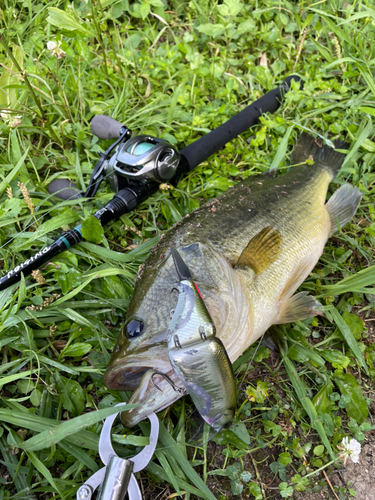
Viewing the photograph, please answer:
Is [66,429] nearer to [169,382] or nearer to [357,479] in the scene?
[169,382]

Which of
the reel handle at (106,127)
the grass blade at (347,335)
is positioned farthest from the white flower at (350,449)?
the reel handle at (106,127)

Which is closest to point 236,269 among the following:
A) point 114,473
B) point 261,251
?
point 261,251

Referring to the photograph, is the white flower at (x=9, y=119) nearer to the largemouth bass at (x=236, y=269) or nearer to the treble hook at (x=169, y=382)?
the largemouth bass at (x=236, y=269)

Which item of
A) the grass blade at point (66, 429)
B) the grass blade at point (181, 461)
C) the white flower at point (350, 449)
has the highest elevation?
the grass blade at point (66, 429)

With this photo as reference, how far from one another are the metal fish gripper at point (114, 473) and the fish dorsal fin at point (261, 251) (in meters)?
1.02

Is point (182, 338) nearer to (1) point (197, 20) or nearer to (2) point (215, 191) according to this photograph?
(2) point (215, 191)

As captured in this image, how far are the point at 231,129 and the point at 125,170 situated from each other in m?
1.12

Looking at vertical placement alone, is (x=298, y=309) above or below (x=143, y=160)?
below

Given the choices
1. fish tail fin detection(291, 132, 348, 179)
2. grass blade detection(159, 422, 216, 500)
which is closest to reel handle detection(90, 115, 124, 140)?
fish tail fin detection(291, 132, 348, 179)

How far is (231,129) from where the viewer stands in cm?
321

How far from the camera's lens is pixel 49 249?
241 cm

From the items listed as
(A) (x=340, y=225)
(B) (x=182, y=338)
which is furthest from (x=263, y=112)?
(B) (x=182, y=338)

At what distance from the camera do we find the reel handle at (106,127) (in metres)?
2.87

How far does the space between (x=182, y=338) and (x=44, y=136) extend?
252cm
